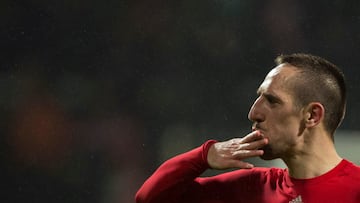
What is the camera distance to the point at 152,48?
216cm

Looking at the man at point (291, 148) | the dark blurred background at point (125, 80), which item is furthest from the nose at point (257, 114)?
the dark blurred background at point (125, 80)

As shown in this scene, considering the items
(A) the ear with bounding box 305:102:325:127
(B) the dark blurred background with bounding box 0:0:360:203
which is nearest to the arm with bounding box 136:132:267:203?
(A) the ear with bounding box 305:102:325:127

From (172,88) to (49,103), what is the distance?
40 centimetres

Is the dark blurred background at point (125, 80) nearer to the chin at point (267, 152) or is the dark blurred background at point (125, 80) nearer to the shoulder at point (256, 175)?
the shoulder at point (256, 175)

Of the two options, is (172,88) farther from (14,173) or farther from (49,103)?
(14,173)

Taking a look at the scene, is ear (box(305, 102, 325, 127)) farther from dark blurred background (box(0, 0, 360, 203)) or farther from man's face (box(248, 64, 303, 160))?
dark blurred background (box(0, 0, 360, 203))

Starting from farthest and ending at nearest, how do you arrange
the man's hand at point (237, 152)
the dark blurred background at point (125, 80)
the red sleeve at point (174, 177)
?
the dark blurred background at point (125, 80)
the red sleeve at point (174, 177)
the man's hand at point (237, 152)

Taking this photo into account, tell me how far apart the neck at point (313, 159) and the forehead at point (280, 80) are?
0.12 meters

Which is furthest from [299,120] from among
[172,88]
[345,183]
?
[172,88]

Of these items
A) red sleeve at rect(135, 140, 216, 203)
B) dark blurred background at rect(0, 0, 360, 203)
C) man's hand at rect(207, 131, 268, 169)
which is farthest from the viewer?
dark blurred background at rect(0, 0, 360, 203)

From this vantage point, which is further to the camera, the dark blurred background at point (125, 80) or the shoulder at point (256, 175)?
the dark blurred background at point (125, 80)

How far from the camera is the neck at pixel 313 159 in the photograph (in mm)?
1316

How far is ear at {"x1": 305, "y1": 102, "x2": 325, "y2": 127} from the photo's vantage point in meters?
1.31

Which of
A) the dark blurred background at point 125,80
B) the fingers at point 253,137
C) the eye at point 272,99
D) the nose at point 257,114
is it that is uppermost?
the eye at point 272,99
